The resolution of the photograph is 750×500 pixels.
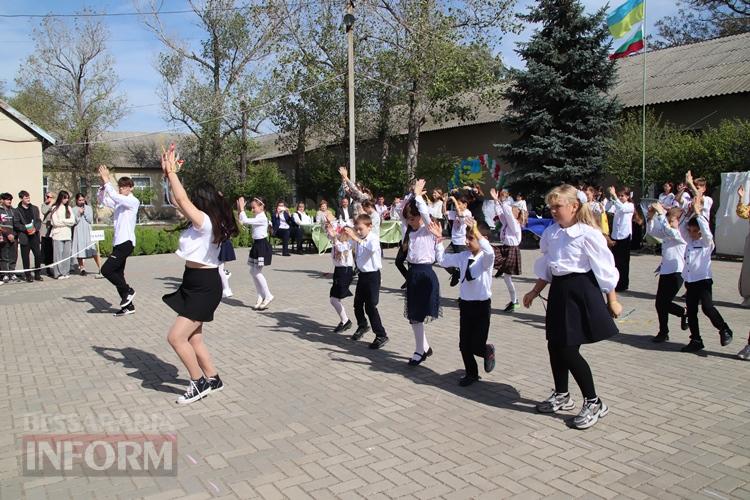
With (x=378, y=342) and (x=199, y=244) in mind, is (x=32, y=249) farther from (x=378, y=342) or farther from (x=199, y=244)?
(x=199, y=244)

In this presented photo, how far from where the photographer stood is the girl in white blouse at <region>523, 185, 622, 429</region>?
4430 mm

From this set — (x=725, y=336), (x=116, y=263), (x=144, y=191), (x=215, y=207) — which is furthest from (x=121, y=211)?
(x=144, y=191)

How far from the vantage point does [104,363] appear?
21.7 ft

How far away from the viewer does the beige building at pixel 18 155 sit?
19781 mm

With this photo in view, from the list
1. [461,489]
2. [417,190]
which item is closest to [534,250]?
[417,190]

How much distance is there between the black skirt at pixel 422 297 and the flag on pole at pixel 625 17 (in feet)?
56.9

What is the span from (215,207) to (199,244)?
1.15 ft

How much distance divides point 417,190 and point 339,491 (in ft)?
11.1

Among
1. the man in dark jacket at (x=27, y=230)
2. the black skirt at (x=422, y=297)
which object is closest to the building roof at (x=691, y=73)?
the black skirt at (x=422, y=297)

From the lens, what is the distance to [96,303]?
10.4 m

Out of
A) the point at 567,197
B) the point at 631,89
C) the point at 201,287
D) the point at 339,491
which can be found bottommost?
the point at 339,491

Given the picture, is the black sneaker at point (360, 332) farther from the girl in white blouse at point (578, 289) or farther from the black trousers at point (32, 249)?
the black trousers at point (32, 249)

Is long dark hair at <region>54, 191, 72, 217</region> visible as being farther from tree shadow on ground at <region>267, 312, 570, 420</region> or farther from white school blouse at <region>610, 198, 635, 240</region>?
white school blouse at <region>610, 198, 635, 240</region>

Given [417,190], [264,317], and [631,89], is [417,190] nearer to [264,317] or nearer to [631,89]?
[264,317]
